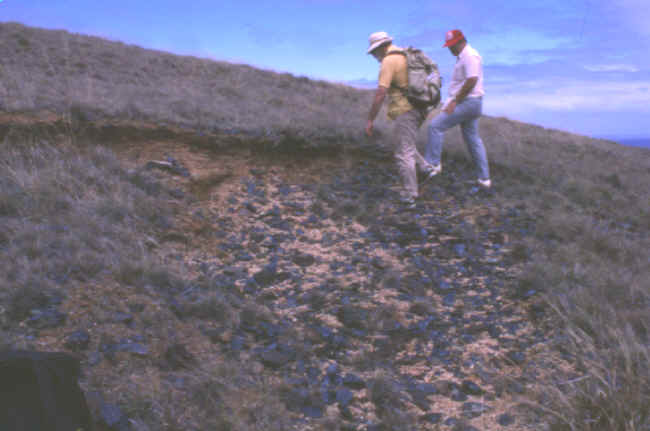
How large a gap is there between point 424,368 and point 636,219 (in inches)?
266

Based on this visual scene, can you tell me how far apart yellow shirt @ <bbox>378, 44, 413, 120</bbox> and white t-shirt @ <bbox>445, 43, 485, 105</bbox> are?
112 cm

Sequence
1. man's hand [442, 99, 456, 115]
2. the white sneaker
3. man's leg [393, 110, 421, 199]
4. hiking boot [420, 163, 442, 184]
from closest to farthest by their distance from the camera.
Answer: man's leg [393, 110, 421, 199] → man's hand [442, 99, 456, 115] → hiking boot [420, 163, 442, 184] → the white sneaker

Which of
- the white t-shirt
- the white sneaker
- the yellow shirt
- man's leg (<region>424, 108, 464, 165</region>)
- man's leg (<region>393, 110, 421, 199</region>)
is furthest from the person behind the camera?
the white sneaker

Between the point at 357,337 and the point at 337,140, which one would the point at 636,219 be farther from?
the point at 357,337

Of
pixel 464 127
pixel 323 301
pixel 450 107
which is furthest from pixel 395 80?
pixel 323 301

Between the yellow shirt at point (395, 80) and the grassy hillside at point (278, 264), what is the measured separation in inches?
64.6

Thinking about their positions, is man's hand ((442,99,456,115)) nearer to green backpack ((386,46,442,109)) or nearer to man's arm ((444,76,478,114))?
A: man's arm ((444,76,478,114))

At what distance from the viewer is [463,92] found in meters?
7.84

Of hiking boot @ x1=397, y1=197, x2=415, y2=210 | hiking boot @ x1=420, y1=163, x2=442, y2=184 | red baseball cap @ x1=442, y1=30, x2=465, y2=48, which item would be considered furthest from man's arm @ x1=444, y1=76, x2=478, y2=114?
hiking boot @ x1=397, y1=197, x2=415, y2=210

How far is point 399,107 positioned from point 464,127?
168 centimetres

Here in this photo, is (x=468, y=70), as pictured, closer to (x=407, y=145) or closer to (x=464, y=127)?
(x=464, y=127)

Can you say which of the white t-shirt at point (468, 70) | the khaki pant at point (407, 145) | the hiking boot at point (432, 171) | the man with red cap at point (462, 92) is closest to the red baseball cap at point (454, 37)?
the man with red cap at point (462, 92)

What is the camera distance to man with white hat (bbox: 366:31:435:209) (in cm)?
714

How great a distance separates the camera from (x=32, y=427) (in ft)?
7.37
